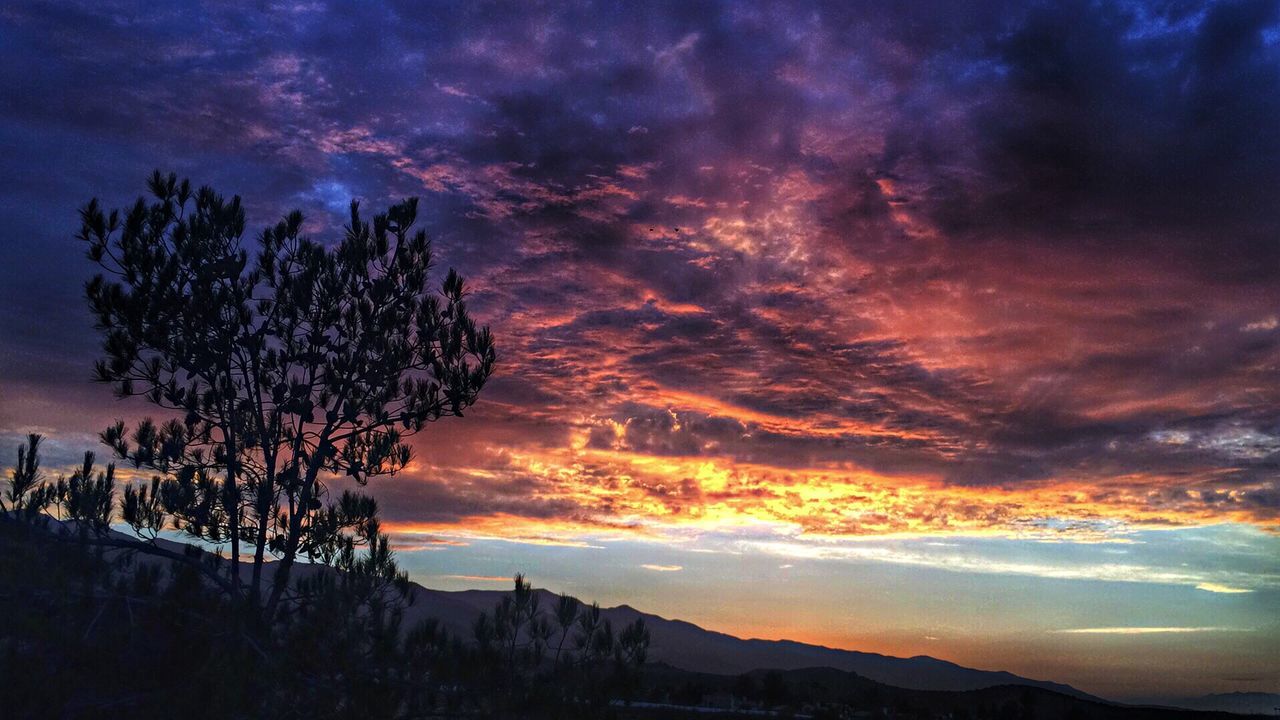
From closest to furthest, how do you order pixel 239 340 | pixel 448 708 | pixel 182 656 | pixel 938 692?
pixel 182 656 < pixel 448 708 < pixel 239 340 < pixel 938 692

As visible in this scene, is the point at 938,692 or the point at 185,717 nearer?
the point at 185,717

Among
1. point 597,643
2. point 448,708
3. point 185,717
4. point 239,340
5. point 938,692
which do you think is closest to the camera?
point 185,717

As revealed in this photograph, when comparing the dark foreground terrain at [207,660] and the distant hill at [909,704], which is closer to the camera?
the dark foreground terrain at [207,660]

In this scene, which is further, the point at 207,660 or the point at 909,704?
the point at 909,704

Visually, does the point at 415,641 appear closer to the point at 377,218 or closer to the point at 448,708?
the point at 448,708

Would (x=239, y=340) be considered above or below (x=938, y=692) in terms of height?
above

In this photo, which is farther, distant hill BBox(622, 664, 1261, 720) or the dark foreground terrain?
distant hill BBox(622, 664, 1261, 720)

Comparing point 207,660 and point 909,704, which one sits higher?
point 207,660

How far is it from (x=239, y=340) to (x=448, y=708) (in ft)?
24.4

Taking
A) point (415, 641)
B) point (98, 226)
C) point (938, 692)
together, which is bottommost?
point (938, 692)

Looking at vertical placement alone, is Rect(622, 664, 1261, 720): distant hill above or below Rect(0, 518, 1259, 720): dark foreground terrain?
below

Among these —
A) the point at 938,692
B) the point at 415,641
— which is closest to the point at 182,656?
the point at 415,641

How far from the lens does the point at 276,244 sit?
16125 millimetres

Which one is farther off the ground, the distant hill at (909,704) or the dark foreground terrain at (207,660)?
the dark foreground terrain at (207,660)
